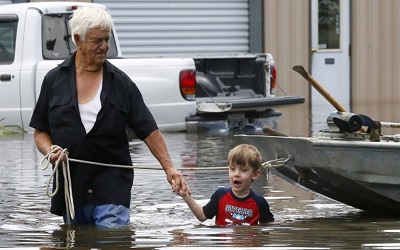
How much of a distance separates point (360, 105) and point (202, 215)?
51.8ft

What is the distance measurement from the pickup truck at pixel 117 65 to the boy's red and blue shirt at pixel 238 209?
23.7 feet

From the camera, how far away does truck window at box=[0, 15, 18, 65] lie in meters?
14.9

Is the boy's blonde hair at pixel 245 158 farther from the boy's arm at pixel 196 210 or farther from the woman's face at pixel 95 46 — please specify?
the woman's face at pixel 95 46

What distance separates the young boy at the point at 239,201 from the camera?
7.22 metres

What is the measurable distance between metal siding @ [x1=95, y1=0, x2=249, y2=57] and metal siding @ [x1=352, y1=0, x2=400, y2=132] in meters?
2.33

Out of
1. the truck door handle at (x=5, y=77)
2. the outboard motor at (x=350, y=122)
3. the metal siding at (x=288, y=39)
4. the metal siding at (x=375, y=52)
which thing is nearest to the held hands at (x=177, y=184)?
the outboard motor at (x=350, y=122)

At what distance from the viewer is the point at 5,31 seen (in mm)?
15008

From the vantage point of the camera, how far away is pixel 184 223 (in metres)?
8.10

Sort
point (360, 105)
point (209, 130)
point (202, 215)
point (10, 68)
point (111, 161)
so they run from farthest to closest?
point (360, 105), point (209, 130), point (10, 68), point (202, 215), point (111, 161)

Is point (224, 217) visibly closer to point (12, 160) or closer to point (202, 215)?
point (202, 215)

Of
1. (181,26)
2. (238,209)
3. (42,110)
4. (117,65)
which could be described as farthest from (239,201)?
(181,26)

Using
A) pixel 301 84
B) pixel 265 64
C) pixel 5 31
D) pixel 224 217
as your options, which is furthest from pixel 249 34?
pixel 224 217

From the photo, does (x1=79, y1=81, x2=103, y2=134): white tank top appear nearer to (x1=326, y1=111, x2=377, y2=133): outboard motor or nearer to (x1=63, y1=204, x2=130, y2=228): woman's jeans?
(x1=63, y1=204, x2=130, y2=228): woman's jeans

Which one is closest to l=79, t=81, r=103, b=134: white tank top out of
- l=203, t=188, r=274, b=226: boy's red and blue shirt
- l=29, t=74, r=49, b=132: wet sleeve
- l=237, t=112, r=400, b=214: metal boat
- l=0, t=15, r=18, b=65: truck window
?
l=29, t=74, r=49, b=132: wet sleeve
